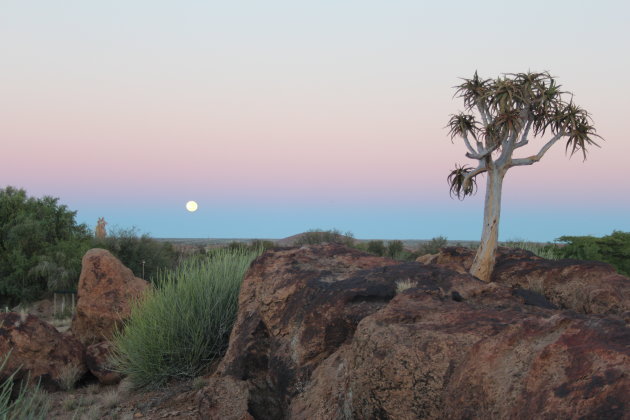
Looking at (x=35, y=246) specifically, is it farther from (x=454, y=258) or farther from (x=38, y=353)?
(x=454, y=258)

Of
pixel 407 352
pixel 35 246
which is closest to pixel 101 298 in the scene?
pixel 407 352

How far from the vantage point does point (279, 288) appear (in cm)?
674

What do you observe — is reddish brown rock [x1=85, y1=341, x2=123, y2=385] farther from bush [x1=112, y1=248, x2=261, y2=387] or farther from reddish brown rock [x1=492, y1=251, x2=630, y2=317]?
reddish brown rock [x1=492, y1=251, x2=630, y2=317]

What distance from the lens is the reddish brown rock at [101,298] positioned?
12188 millimetres

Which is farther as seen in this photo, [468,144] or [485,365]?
[468,144]

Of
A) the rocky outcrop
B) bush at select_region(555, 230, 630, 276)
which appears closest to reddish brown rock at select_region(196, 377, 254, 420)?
the rocky outcrop

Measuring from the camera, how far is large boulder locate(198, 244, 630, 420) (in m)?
2.88

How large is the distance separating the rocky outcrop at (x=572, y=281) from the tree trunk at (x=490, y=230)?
0.22 m

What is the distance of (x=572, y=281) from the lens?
888cm

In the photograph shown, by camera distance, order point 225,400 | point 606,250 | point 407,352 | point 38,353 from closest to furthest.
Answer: point 407,352 → point 225,400 → point 38,353 → point 606,250

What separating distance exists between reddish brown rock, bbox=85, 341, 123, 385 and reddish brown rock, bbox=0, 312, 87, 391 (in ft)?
0.80

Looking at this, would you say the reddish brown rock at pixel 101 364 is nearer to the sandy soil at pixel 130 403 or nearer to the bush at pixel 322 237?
the sandy soil at pixel 130 403

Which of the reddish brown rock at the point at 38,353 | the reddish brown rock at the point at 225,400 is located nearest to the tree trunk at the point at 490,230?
the reddish brown rock at the point at 225,400

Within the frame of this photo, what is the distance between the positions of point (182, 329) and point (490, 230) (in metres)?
6.80
